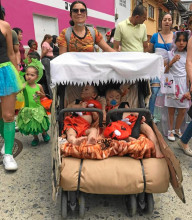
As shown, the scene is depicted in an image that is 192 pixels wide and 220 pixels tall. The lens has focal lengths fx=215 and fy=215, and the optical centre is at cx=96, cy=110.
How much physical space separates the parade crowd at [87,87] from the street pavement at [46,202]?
10.9 inches

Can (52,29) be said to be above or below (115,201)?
above

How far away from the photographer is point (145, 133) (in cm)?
226

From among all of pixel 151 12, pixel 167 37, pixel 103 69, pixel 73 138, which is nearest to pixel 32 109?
pixel 73 138

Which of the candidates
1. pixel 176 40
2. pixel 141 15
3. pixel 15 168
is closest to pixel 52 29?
pixel 141 15

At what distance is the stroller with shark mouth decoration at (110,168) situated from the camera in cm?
177

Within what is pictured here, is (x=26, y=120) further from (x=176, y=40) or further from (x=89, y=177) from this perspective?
(x=176, y=40)

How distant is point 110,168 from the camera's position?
1.81m

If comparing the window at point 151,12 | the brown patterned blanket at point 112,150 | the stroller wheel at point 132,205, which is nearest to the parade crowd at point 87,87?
the brown patterned blanket at point 112,150

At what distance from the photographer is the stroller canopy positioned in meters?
2.16

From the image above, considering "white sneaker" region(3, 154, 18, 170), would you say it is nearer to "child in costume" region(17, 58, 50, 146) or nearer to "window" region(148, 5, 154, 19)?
"child in costume" region(17, 58, 50, 146)

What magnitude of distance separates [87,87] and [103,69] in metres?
0.60

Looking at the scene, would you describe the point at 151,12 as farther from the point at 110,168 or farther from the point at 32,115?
the point at 110,168

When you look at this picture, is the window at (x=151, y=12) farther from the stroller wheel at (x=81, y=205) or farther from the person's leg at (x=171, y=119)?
the stroller wheel at (x=81, y=205)

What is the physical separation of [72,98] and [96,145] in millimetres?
1127
